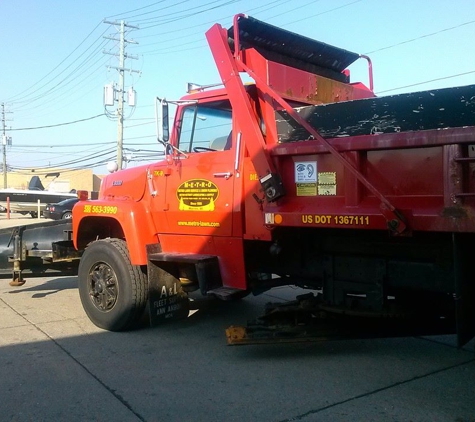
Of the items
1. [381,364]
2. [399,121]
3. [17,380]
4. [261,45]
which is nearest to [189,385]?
[17,380]

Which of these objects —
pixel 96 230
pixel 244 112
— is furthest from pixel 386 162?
pixel 96 230

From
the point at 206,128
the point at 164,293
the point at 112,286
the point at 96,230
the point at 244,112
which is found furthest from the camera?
the point at 96,230

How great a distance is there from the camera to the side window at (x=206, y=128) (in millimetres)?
5410

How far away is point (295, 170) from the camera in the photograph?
4570 mm

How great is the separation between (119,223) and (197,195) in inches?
47.2

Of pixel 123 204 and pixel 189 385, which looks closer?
pixel 189 385

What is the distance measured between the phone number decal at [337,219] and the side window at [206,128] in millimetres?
1343

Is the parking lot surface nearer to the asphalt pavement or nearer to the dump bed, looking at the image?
the asphalt pavement

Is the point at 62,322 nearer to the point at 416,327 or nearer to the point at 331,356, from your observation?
the point at 331,356

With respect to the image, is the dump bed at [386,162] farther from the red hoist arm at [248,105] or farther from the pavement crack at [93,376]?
the pavement crack at [93,376]

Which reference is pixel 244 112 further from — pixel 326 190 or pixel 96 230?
pixel 96 230

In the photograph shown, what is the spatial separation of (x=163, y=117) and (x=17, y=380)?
9.37 ft

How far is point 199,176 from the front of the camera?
548cm

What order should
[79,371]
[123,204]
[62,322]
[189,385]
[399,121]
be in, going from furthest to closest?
[62,322]
[123,204]
[79,371]
[189,385]
[399,121]
